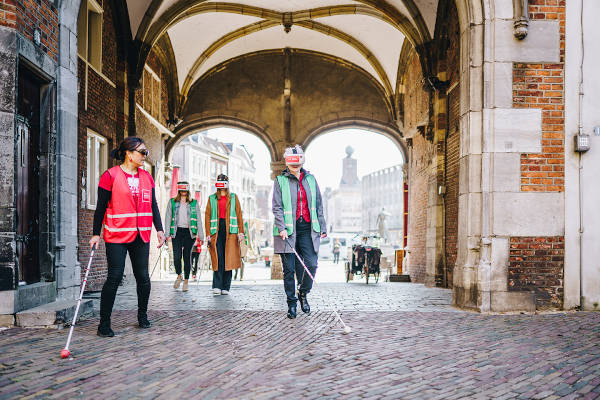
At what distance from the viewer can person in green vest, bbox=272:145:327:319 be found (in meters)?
7.01

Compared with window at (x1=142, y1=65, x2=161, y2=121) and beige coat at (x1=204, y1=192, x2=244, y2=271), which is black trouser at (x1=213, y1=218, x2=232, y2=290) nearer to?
beige coat at (x1=204, y1=192, x2=244, y2=271)

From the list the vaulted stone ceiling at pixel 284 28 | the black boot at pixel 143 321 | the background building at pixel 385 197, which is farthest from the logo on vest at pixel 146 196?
the background building at pixel 385 197

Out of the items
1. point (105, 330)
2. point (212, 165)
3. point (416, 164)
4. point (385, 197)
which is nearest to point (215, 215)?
point (105, 330)

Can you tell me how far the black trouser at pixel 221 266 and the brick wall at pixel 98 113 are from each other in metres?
2.83

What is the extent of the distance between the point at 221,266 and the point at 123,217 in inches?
163

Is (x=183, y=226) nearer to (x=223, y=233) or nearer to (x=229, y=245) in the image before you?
(x=223, y=233)

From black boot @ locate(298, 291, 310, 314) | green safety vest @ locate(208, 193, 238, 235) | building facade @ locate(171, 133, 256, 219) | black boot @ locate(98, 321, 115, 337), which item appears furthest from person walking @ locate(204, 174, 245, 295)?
building facade @ locate(171, 133, 256, 219)

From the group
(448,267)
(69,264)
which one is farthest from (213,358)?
(448,267)

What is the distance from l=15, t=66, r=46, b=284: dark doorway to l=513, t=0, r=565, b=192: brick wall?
5.83m

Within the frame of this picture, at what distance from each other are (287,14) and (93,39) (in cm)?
760

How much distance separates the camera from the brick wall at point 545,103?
759cm

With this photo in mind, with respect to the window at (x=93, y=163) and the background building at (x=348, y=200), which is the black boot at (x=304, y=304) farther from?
the background building at (x=348, y=200)

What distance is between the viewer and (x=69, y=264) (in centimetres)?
716

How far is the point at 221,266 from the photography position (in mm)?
9703
